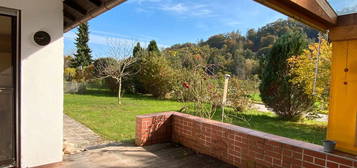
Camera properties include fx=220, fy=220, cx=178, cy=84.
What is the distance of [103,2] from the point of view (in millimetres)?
2955

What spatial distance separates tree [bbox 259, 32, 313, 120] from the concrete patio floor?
530 cm

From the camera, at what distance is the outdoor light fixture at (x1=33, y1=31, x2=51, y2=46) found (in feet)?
9.36

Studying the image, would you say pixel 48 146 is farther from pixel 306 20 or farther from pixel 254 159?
pixel 306 20

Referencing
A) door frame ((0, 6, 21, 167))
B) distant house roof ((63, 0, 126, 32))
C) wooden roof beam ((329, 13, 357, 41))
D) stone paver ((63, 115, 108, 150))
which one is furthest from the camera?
stone paver ((63, 115, 108, 150))

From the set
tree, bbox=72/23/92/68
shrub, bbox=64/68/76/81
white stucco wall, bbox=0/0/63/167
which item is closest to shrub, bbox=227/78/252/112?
white stucco wall, bbox=0/0/63/167

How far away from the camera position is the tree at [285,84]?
758 cm

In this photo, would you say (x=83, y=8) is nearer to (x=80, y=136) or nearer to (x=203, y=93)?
(x=80, y=136)

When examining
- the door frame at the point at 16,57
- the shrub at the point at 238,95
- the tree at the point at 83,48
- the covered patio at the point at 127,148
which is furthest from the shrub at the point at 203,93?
the tree at the point at 83,48

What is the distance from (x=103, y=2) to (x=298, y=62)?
20.1 ft

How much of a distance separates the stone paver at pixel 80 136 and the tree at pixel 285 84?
609 centimetres

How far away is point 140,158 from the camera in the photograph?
348cm

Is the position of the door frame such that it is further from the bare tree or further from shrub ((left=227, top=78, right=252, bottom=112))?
the bare tree

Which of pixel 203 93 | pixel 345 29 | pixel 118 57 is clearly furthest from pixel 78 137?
pixel 118 57

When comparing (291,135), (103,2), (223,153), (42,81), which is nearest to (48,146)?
(42,81)
